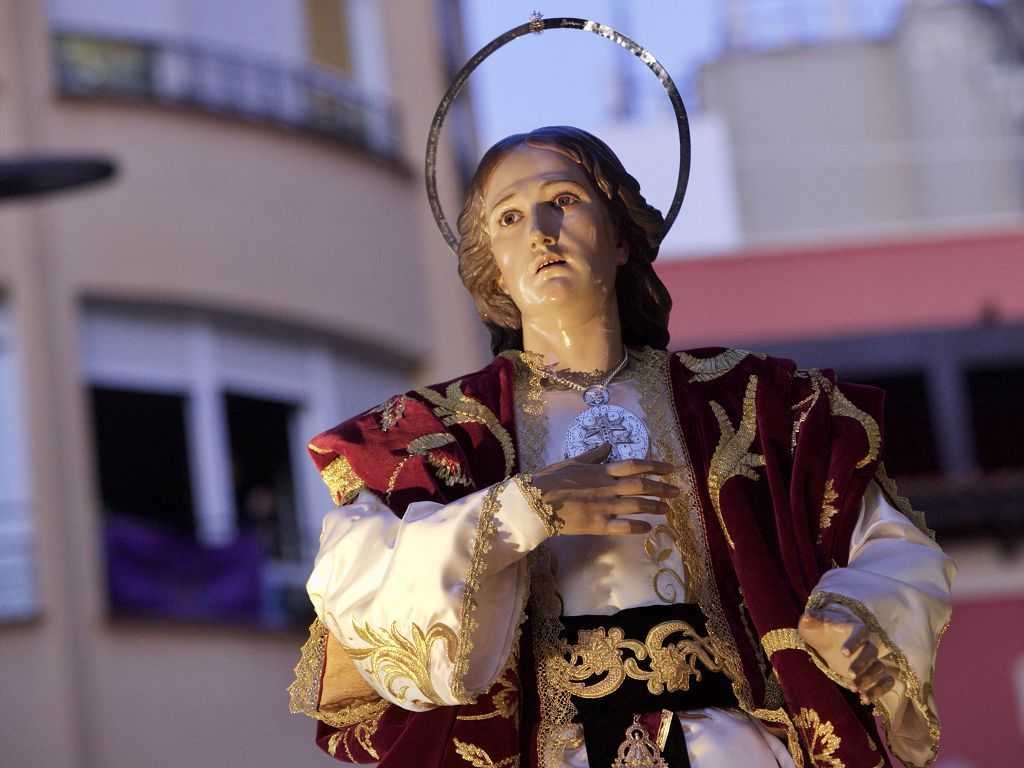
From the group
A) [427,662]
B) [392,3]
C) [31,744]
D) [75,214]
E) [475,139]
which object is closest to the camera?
[427,662]

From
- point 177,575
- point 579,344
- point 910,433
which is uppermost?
point 910,433

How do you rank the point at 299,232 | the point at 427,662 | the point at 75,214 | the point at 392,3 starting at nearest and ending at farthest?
the point at 427,662, the point at 75,214, the point at 299,232, the point at 392,3

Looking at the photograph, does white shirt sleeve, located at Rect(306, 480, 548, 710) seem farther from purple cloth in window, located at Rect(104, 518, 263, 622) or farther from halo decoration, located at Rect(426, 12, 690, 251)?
purple cloth in window, located at Rect(104, 518, 263, 622)

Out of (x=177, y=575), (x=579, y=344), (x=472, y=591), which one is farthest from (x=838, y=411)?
(x=177, y=575)

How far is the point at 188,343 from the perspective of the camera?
12555mm

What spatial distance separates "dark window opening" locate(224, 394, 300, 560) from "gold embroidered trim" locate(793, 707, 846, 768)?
882cm

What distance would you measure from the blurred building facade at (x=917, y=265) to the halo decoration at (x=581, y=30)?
12.1 metres

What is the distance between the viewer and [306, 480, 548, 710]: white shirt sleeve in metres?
3.84

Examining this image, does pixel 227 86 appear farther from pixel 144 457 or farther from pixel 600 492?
pixel 600 492

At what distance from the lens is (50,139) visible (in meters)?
12.3

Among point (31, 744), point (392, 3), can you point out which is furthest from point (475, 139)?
point (31, 744)

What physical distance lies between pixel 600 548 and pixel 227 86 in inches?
378

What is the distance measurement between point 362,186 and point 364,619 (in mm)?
9735

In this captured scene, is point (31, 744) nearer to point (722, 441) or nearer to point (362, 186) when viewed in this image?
Result: point (362, 186)
